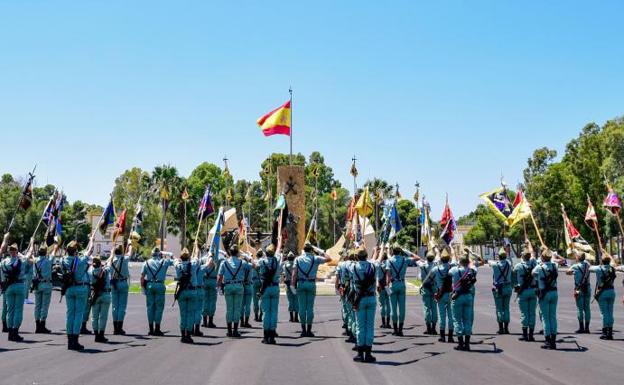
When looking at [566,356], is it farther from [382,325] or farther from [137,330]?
[137,330]

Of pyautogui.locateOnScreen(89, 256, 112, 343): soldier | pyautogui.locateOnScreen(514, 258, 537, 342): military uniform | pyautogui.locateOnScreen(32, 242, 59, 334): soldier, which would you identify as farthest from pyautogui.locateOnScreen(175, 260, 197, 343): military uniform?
pyautogui.locateOnScreen(514, 258, 537, 342): military uniform

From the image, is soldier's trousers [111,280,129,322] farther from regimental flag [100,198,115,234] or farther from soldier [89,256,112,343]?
regimental flag [100,198,115,234]

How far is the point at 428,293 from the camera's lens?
1513cm

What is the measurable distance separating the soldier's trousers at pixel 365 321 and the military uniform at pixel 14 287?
8.01 metres

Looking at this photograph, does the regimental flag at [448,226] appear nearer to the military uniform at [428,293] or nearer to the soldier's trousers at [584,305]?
the military uniform at [428,293]

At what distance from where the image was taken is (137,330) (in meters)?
16.0

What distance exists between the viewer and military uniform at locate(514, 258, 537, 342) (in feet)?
46.9

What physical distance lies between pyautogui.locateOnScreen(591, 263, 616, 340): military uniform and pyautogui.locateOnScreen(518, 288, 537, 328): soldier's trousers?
167 centimetres

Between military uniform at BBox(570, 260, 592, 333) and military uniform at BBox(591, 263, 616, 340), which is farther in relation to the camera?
military uniform at BBox(570, 260, 592, 333)

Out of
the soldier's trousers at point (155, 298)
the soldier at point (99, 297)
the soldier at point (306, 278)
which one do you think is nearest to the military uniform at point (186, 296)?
the soldier's trousers at point (155, 298)

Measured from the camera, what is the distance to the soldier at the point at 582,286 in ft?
50.3

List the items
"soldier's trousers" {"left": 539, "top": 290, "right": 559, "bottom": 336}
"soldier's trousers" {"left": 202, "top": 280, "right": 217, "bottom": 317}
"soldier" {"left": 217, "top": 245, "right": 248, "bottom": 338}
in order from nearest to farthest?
"soldier's trousers" {"left": 539, "top": 290, "right": 559, "bottom": 336} < "soldier" {"left": 217, "top": 245, "right": 248, "bottom": 338} < "soldier's trousers" {"left": 202, "top": 280, "right": 217, "bottom": 317}

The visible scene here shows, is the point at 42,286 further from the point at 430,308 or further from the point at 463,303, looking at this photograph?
the point at 463,303

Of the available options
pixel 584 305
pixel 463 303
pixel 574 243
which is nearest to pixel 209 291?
pixel 463 303
